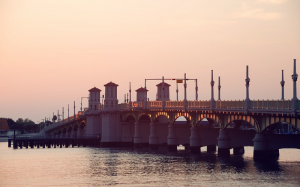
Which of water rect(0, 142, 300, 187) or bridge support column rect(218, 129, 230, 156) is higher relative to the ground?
bridge support column rect(218, 129, 230, 156)

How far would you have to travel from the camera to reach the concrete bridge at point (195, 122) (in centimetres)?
10019

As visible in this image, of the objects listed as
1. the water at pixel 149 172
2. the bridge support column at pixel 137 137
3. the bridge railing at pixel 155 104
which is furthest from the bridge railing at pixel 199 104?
the bridge support column at pixel 137 137

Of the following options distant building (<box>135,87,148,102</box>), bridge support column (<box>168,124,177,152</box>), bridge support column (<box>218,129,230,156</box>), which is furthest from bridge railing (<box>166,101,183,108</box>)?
distant building (<box>135,87,148,102</box>)

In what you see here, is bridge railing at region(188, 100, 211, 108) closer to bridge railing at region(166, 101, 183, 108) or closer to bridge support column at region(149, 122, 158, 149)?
bridge railing at region(166, 101, 183, 108)

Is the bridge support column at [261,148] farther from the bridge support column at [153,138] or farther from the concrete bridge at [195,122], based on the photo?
the bridge support column at [153,138]

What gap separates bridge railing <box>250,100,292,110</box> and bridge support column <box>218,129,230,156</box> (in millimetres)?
16277

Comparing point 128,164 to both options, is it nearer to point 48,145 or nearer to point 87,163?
point 87,163

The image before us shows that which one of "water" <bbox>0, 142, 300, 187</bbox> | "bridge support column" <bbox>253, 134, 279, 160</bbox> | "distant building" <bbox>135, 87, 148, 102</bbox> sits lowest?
"water" <bbox>0, 142, 300, 187</bbox>

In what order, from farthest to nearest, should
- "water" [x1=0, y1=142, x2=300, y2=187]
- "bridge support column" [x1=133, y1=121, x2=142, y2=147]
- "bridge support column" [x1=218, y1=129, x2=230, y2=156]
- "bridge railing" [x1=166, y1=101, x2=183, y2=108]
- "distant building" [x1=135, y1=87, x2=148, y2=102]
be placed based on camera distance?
"distant building" [x1=135, y1=87, x2=148, y2=102]
"bridge support column" [x1=133, y1=121, x2=142, y2=147]
"bridge railing" [x1=166, y1=101, x2=183, y2=108]
"bridge support column" [x1=218, y1=129, x2=230, y2=156]
"water" [x1=0, y1=142, x2=300, y2=187]

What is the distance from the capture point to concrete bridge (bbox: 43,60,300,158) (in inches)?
3944

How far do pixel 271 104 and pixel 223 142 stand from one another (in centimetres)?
2431

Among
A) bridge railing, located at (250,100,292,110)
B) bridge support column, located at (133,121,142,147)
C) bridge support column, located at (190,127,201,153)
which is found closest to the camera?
bridge railing, located at (250,100,292,110)

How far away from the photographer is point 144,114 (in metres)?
159

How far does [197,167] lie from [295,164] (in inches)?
621
